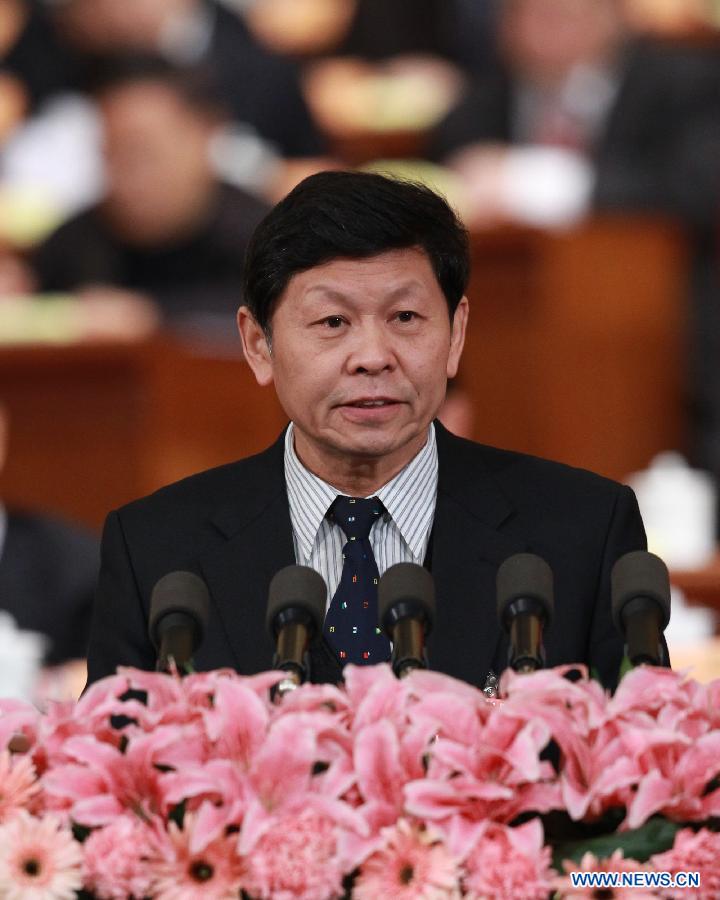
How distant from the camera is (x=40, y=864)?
1.11m

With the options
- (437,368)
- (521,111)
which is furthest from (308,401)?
(521,111)

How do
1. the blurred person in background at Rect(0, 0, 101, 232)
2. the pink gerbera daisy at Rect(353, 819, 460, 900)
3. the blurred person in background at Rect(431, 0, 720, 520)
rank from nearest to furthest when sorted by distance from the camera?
1. the pink gerbera daisy at Rect(353, 819, 460, 900)
2. the blurred person in background at Rect(431, 0, 720, 520)
3. the blurred person in background at Rect(0, 0, 101, 232)

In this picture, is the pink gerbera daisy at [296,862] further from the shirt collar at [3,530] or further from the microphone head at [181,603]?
the shirt collar at [3,530]

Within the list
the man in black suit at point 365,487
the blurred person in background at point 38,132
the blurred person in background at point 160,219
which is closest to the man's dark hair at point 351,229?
the man in black suit at point 365,487

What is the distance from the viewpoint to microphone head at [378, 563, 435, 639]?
1.25 meters

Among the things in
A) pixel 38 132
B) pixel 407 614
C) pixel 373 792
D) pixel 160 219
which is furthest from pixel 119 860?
pixel 38 132

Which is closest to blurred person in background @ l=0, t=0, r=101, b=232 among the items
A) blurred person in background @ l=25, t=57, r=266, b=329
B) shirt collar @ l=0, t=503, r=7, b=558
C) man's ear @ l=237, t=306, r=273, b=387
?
blurred person in background @ l=25, t=57, r=266, b=329

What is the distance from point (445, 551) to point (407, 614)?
303mm

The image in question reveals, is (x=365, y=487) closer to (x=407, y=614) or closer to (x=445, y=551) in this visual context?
(x=445, y=551)

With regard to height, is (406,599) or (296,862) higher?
(406,599)

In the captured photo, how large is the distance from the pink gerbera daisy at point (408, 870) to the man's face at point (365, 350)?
46 cm

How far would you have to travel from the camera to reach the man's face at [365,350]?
1466 millimetres

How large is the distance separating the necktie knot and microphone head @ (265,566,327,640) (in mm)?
280

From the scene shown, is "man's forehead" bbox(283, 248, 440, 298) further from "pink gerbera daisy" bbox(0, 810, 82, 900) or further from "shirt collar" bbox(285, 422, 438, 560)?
"pink gerbera daisy" bbox(0, 810, 82, 900)
